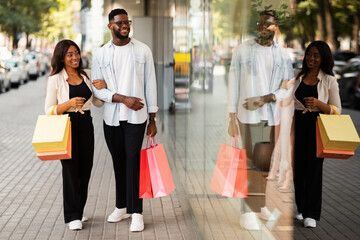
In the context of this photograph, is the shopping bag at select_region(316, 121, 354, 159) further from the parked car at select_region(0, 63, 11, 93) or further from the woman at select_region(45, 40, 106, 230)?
the parked car at select_region(0, 63, 11, 93)

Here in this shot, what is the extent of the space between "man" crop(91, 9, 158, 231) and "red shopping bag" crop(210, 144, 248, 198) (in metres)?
1.22

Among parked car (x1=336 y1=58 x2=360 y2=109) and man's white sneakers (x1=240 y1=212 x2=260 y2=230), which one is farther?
man's white sneakers (x1=240 y1=212 x2=260 y2=230)

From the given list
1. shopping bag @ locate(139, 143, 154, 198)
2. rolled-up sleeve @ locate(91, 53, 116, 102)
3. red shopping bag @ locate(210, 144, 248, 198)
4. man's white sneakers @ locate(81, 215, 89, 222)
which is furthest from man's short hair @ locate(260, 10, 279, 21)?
man's white sneakers @ locate(81, 215, 89, 222)

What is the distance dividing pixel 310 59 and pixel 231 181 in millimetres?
1594

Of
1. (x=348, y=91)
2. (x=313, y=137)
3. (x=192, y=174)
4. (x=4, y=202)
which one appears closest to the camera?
(x=348, y=91)

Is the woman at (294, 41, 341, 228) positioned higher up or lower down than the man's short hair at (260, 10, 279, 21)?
lower down

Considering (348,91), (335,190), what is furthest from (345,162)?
(348,91)

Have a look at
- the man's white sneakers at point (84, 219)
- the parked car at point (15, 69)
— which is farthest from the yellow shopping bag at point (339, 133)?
the parked car at point (15, 69)

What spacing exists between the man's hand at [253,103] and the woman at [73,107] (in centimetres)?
239

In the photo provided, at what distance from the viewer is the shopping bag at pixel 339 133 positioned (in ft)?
7.25

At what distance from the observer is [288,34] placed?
2.39 metres

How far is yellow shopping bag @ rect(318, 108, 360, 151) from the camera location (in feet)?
7.25

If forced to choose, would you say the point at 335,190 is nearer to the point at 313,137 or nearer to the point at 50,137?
the point at 313,137

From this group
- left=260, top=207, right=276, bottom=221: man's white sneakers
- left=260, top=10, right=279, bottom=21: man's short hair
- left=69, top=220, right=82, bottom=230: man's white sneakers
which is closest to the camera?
left=260, top=10, right=279, bottom=21: man's short hair
